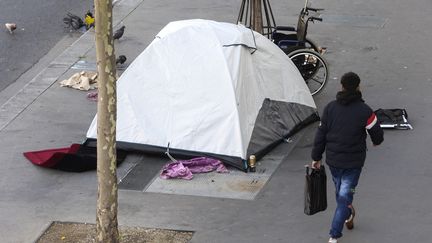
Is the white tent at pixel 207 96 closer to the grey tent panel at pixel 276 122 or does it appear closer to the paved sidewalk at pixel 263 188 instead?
the grey tent panel at pixel 276 122

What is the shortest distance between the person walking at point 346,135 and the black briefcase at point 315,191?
0.12 m

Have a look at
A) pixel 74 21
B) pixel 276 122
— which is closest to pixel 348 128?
pixel 276 122

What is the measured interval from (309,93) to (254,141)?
1.48m

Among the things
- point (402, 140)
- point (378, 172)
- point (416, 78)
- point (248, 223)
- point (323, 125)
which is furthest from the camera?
point (416, 78)

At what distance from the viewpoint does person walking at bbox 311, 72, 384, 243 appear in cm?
846

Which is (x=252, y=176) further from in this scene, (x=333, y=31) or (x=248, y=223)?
(x=333, y=31)

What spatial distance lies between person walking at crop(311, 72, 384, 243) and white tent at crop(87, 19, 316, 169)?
7.26 ft

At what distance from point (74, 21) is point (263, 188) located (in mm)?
7727

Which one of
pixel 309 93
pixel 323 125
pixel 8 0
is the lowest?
pixel 8 0

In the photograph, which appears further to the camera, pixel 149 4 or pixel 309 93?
pixel 149 4

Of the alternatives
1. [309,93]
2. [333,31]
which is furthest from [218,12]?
[309,93]

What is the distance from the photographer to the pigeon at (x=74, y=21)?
16.8 meters

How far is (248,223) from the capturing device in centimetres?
944

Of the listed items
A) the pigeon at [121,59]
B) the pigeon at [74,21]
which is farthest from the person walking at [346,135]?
the pigeon at [74,21]
